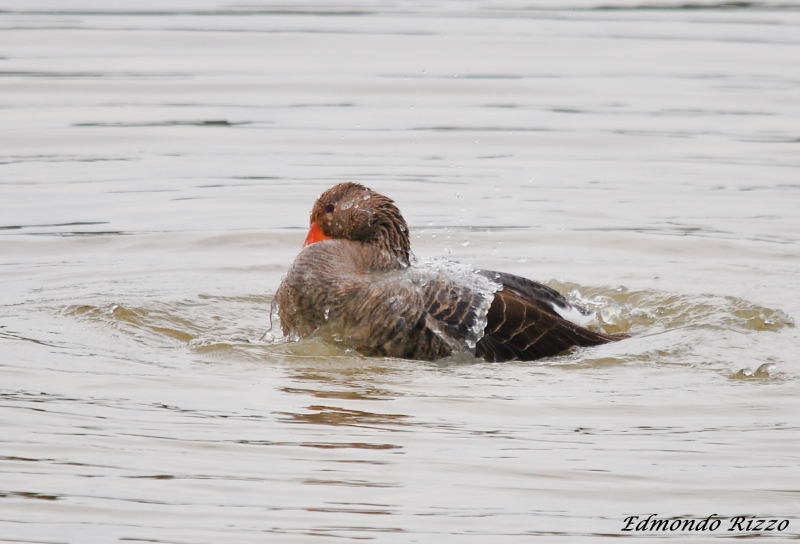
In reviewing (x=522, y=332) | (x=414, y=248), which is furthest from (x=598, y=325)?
(x=414, y=248)

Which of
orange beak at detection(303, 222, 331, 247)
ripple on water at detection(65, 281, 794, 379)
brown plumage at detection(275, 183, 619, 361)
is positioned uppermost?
orange beak at detection(303, 222, 331, 247)

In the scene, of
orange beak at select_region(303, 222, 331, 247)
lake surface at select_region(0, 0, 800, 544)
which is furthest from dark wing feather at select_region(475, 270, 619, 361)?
orange beak at select_region(303, 222, 331, 247)

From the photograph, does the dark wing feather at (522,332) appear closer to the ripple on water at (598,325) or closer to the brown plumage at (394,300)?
the brown plumage at (394,300)

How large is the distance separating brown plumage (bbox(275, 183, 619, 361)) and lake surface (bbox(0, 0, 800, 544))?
0.66 ft

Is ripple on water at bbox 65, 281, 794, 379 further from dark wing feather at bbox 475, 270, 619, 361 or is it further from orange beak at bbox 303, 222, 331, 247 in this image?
orange beak at bbox 303, 222, 331, 247

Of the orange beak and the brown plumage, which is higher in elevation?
the orange beak

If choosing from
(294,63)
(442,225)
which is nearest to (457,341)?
(442,225)

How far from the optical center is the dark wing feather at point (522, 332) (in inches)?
317

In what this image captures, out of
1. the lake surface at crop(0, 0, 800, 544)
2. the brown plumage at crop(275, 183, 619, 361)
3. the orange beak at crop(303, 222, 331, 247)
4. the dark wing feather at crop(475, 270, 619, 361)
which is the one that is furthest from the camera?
the orange beak at crop(303, 222, 331, 247)

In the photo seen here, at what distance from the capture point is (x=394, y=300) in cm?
792

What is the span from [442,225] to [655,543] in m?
7.22

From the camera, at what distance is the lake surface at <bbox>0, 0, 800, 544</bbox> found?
19.1 feet

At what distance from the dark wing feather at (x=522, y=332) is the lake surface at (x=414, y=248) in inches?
8.9

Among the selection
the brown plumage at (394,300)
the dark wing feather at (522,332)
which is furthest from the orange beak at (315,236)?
the dark wing feather at (522,332)
